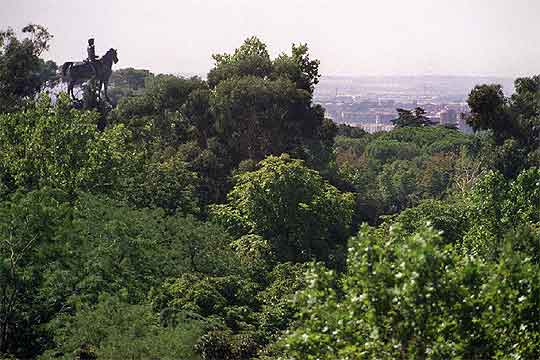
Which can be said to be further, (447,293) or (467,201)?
(467,201)

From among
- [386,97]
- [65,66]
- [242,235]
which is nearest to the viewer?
[242,235]

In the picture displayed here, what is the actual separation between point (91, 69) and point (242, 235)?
475 inches

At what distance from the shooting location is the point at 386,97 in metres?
149

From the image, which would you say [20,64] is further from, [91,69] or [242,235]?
[242,235]

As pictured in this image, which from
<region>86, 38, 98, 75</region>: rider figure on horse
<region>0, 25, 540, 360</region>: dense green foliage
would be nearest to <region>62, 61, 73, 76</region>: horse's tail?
<region>86, 38, 98, 75</region>: rider figure on horse

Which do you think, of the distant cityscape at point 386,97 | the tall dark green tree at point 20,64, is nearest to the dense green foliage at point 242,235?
the tall dark green tree at point 20,64

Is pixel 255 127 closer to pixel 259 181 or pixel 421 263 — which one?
pixel 259 181

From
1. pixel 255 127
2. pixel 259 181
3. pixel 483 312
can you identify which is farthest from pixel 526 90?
pixel 483 312

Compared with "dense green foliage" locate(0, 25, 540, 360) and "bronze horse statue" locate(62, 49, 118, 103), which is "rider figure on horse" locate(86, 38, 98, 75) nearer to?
"bronze horse statue" locate(62, 49, 118, 103)

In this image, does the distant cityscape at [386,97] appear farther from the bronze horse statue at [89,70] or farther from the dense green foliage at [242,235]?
the dense green foliage at [242,235]

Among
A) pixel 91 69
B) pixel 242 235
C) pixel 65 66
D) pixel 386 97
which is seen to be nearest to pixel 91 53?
pixel 91 69

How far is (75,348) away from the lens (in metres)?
14.2

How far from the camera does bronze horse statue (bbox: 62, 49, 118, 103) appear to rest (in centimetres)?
3225

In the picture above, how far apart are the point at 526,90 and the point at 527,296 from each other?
882 inches
